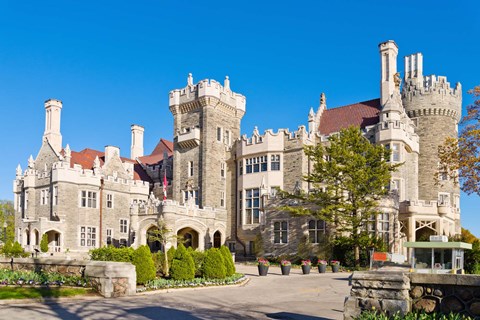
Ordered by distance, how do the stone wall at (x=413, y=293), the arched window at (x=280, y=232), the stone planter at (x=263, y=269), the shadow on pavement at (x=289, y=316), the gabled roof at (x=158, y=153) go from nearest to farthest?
the stone wall at (x=413, y=293)
the shadow on pavement at (x=289, y=316)
the stone planter at (x=263, y=269)
the arched window at (x=280, y=232)
the gabled roof at (x=158, y=153)

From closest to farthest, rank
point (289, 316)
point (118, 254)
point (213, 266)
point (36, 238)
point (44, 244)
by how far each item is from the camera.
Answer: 1. point (289, 316)
2. point (213, 266)
3. point (118, 254)
4. point (44, 244)
5. point (36, 238)

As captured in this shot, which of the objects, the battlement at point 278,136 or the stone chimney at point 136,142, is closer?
the battlement at point 278,136

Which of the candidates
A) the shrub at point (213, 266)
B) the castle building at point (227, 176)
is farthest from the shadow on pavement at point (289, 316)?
the castle building at point (227, 176)

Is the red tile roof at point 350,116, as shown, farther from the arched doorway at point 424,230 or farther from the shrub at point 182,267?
the shrub at point 182,267

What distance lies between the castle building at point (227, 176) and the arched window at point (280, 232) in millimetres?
72

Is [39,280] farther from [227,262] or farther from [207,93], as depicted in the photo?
[207,93]

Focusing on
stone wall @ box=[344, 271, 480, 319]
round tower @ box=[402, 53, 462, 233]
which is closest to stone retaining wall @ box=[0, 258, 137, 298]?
stone wall @ box=[344, 271, 480, 319]

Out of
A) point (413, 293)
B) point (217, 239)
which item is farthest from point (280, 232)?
point (413, 293)

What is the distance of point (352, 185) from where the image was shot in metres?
31.2

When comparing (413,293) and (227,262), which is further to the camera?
(227,262)

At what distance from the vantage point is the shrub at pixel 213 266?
813 inches

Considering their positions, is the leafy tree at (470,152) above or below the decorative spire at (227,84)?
below

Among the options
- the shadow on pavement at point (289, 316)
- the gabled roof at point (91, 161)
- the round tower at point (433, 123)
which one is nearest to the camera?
the shadow on pavement at point (289, 316)

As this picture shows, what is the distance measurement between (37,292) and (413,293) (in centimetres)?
1046
